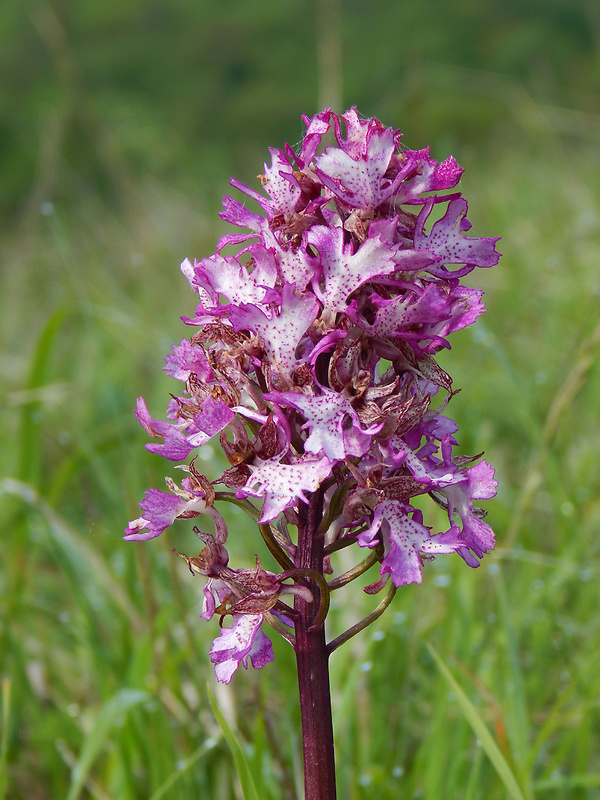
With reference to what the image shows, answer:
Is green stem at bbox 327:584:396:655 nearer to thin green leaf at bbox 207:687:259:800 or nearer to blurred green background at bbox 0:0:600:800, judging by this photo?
thin green leaf at bbox 207:687:259:800

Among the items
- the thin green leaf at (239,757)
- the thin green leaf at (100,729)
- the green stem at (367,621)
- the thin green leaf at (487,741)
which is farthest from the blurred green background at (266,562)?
the green stem at (367,621)

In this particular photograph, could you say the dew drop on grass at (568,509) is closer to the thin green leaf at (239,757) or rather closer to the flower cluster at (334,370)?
the flower cluster at (334,370)

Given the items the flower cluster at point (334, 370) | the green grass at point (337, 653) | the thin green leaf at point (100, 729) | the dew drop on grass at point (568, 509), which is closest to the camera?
the flower cluster at point (334, 370)

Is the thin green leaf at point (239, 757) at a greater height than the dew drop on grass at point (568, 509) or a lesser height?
lesser

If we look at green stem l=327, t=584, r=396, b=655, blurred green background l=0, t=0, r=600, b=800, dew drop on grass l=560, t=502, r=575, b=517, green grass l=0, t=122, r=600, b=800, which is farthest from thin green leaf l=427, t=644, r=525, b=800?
dew drop on grass l=560, t=502, r=575, b=517

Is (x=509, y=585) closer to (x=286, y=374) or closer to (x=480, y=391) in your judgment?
(x=480, y=391)

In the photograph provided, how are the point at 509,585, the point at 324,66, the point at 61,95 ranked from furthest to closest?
the point at 61,95 < the point at 324,66 < the point at 509,585

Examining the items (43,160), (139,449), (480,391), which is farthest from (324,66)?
(139,449)
